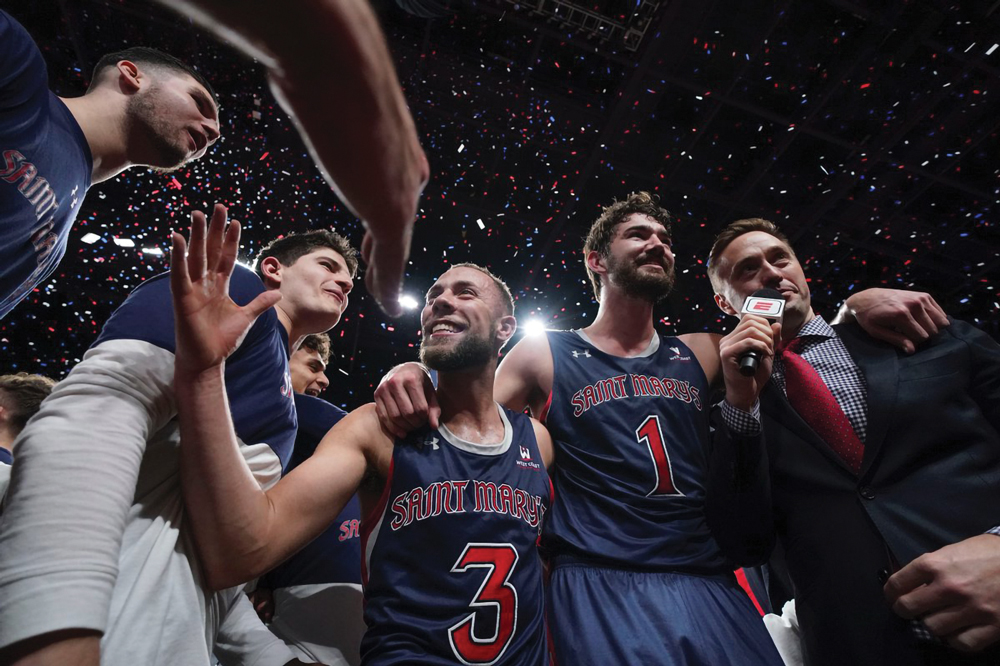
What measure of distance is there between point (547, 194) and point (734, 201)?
6.00ft

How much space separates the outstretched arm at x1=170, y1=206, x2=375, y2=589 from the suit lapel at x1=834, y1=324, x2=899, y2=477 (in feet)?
4.82

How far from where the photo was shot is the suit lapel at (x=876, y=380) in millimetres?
1356

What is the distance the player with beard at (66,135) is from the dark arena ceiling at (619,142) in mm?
1634

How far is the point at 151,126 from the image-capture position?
1.64 meters

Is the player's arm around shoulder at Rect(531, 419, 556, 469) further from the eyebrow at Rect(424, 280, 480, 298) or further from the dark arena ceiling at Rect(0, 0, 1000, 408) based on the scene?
the dark arena ceiling at Rect(0, 0, 1000, 408)

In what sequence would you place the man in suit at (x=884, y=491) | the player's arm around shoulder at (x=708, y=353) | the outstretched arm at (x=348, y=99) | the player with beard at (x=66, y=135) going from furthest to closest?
the player's arm around shoulder at (x=708, y=353) → the player with beard at (x=66, y=135) → the man in suit at (x=884, y=491) → the outstretched arm at (x=348, y=99)

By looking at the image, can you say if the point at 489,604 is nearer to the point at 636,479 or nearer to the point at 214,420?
the point at 636,479

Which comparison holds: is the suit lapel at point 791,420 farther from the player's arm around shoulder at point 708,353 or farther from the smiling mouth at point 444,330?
the smiling mouth at point 444,330

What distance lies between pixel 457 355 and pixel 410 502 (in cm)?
55

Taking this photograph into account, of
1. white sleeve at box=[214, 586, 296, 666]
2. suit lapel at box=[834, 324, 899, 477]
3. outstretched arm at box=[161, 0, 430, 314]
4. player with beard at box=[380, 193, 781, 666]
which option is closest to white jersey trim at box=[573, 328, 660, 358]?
player with beard at box=[380, 193, 781, 666]

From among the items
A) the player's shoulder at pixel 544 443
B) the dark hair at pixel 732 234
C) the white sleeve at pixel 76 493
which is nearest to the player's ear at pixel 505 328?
the player's shoulder at pixel 544 443

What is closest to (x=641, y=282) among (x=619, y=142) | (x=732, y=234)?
(x=732, y=234)

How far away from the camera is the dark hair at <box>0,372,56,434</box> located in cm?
250

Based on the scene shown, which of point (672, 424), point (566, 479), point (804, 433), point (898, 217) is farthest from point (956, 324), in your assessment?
point (898, 217)
